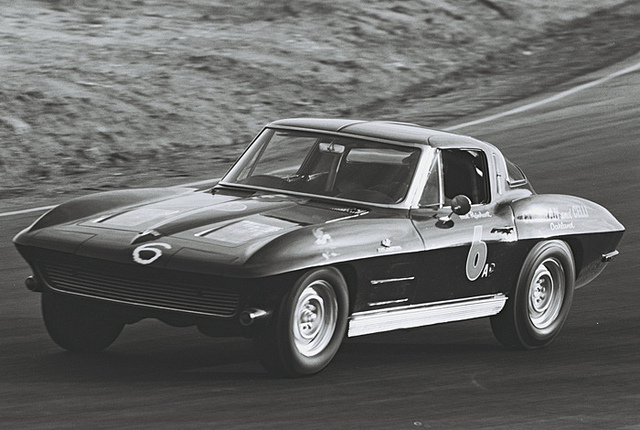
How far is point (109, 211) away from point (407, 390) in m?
1.92

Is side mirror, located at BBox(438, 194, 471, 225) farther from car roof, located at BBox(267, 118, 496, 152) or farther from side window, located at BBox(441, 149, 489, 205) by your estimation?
car roof, located at BBox(267, 118, 496, 152)

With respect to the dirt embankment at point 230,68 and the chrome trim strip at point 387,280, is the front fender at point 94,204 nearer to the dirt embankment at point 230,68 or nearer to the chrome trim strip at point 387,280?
the chrome trim strip at point 387,280

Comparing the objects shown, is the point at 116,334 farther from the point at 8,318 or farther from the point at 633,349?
the point at 633,349

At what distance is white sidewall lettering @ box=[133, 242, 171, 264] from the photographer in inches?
271

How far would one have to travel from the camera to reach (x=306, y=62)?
61.7ft

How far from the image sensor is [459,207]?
8031 mm

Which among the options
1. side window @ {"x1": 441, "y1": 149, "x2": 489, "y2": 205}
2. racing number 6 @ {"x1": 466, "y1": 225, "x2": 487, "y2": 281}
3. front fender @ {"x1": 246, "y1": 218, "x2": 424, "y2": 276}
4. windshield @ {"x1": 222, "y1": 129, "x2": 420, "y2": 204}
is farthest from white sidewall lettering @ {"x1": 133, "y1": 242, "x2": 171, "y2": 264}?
side window @ {"x1": 441, "y1": 149, "x2": 489, "y2": 205}

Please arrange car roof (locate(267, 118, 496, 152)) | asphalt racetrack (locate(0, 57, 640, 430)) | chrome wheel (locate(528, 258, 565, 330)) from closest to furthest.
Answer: asphalt racetrack (locate(0, 57, 640, 430)) < car roof (locate(267, 118, 496, 152)) < chrome wheel (locate(528, 258, 565, 330))

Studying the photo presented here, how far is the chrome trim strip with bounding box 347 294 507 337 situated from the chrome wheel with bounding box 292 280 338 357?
0.18 meters

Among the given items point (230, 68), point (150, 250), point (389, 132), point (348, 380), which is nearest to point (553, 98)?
point (230, 68)

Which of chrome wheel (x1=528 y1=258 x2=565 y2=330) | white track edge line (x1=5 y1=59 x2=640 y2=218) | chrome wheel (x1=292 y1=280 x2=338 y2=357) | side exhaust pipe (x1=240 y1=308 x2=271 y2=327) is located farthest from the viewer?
white track edge line (x1=5 y1=59 x2=640 y2=218)

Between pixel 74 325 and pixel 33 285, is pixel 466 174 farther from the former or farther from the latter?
pixel 33 285

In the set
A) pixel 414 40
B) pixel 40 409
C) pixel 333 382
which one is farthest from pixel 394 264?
pixel 414 40

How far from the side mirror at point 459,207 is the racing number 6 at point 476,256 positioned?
7.3 inches
